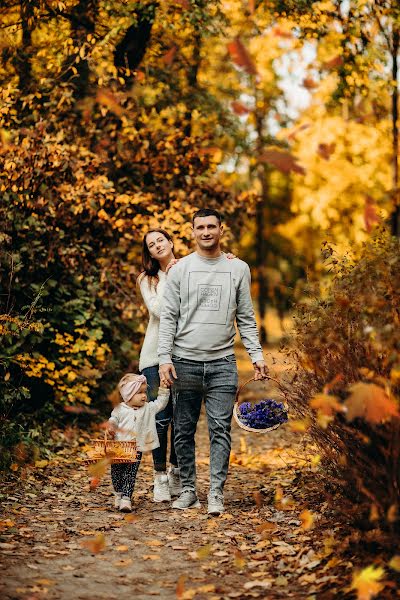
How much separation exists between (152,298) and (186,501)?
1.65m

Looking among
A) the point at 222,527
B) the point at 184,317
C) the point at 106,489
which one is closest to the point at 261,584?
the point at 222,527

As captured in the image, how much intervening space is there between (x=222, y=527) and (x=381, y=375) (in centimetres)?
191

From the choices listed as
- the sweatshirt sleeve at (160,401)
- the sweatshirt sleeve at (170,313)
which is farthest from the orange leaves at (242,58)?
the sweatshirt sleeve at (160,401)

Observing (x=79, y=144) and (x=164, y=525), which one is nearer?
(x=164, y=525)

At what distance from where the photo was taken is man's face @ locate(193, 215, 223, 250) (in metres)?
5.62

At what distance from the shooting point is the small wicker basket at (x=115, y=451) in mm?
5578

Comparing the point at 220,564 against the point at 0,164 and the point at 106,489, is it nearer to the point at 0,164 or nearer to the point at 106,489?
the point at 106,489

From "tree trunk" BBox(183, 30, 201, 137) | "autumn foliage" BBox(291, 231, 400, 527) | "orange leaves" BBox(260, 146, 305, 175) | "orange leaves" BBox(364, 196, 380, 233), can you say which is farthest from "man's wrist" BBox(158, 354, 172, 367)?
"tree trunk" BBox(183, 30, 201, 137)

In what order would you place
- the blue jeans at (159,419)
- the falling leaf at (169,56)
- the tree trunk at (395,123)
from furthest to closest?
the tree trunk at (395,123) → the falling leaf at (169,56) → the blue jeans at (159,419)

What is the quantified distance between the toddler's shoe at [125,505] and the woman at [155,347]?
1.23 feet

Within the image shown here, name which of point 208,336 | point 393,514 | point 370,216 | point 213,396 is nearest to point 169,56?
point 370,216

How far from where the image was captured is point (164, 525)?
18.0ft

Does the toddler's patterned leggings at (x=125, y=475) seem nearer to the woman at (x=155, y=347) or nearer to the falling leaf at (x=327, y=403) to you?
the woman at (x=155, y=347)

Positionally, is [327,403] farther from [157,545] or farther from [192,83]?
[192,83]
